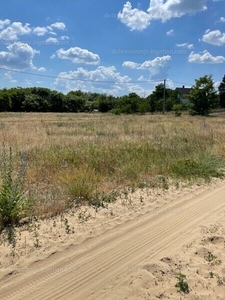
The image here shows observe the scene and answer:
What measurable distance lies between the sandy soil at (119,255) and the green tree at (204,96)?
47.8 metres

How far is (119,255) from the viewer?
3.44 meters

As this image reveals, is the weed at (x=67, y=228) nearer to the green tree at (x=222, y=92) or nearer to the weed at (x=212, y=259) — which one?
the weed at (x=212, y=259)

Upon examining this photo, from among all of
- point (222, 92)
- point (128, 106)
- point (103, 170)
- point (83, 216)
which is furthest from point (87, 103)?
point (83, 216)

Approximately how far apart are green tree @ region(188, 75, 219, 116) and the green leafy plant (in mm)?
49933

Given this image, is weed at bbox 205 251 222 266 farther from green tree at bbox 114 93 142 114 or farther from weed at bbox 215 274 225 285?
green tree at bbox 114 93 142 114

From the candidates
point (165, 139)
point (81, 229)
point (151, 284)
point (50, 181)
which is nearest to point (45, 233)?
point (81, 229)

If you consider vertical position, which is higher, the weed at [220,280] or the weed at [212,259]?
the weed at [220,280]

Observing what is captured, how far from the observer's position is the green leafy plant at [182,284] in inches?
110

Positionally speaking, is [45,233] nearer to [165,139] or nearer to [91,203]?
[91,203]

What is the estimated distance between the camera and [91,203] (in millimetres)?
5148

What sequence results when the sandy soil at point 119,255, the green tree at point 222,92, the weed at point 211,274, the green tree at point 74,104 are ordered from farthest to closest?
1. the green tree at point 74,104
2. the green tree at point 222,92
3. the weed at point 211,274
4. the sandy soil at point 119,255

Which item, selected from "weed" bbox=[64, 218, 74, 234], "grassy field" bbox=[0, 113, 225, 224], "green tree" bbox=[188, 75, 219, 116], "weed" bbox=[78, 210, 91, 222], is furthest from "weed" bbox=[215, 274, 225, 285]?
"green tree" bbox=[188, 75, 219, 116]

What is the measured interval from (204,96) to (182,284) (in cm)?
5070

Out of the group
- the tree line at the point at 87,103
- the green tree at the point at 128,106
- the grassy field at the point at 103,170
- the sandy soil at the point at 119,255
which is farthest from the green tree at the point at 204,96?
the sandy soil at the point at 119,255
